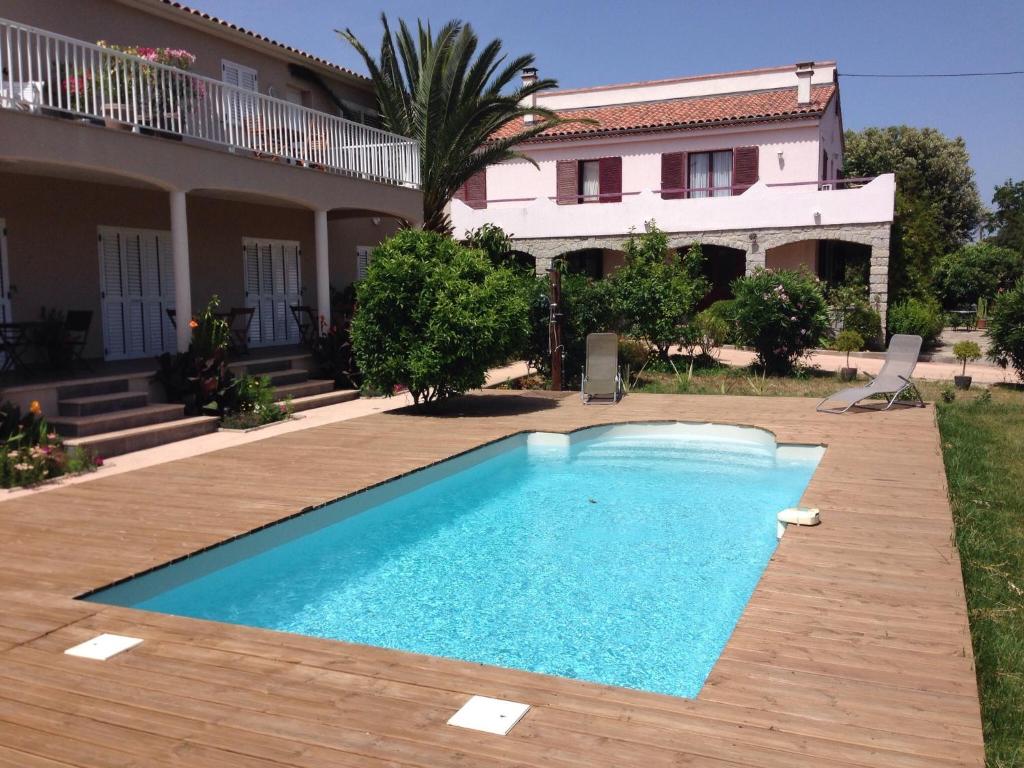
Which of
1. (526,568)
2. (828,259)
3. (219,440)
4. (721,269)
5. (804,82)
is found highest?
(804,82)

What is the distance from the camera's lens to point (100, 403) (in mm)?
10688

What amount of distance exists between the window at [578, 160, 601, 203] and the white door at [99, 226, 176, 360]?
16.3 metres

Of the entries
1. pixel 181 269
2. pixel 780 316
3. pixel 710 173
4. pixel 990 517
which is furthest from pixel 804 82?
pixel 990 517

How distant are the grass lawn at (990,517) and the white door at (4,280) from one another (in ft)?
32.8

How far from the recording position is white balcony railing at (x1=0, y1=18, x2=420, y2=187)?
33.3 ft

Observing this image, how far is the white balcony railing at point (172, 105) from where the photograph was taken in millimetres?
10164

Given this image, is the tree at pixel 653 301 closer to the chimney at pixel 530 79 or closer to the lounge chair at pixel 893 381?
the lounge chair at pixel 893 381

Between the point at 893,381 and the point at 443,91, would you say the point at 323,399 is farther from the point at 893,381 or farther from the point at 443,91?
the point at 893,381

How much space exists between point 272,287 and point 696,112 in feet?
52.4

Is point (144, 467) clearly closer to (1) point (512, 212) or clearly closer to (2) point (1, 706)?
(2) point (1, 706)

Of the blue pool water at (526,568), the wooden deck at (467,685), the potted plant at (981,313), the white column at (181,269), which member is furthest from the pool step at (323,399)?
the potted plant at (981,313)

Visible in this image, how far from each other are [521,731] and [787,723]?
110 centimetres

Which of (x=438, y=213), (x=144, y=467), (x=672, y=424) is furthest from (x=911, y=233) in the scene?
(x=144, y=467)

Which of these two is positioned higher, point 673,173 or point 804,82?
point 804,82
